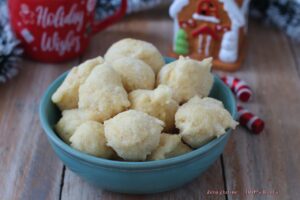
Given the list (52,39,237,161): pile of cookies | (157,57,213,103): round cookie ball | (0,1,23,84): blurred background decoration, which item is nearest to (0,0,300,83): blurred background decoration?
(0,1,23,84): blurred background decoration

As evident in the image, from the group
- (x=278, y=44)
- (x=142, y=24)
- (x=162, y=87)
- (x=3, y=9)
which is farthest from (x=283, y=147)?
(x=3, y=9)

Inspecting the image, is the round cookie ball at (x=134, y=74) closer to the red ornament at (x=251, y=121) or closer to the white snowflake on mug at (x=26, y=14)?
the red ornament at (x=251, y=121)

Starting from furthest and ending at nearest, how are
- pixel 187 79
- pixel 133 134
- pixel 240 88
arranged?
pixel 240 88 → pixel 187 79 → pixel 133 134

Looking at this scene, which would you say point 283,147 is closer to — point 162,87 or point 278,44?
point 162,87

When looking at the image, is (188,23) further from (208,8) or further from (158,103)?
(158,103)

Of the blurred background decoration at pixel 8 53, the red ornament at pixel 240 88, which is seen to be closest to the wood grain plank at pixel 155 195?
the red ornament at pixel 240 88

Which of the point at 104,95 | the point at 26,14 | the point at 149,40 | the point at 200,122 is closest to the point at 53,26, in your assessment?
the point at 26,14
